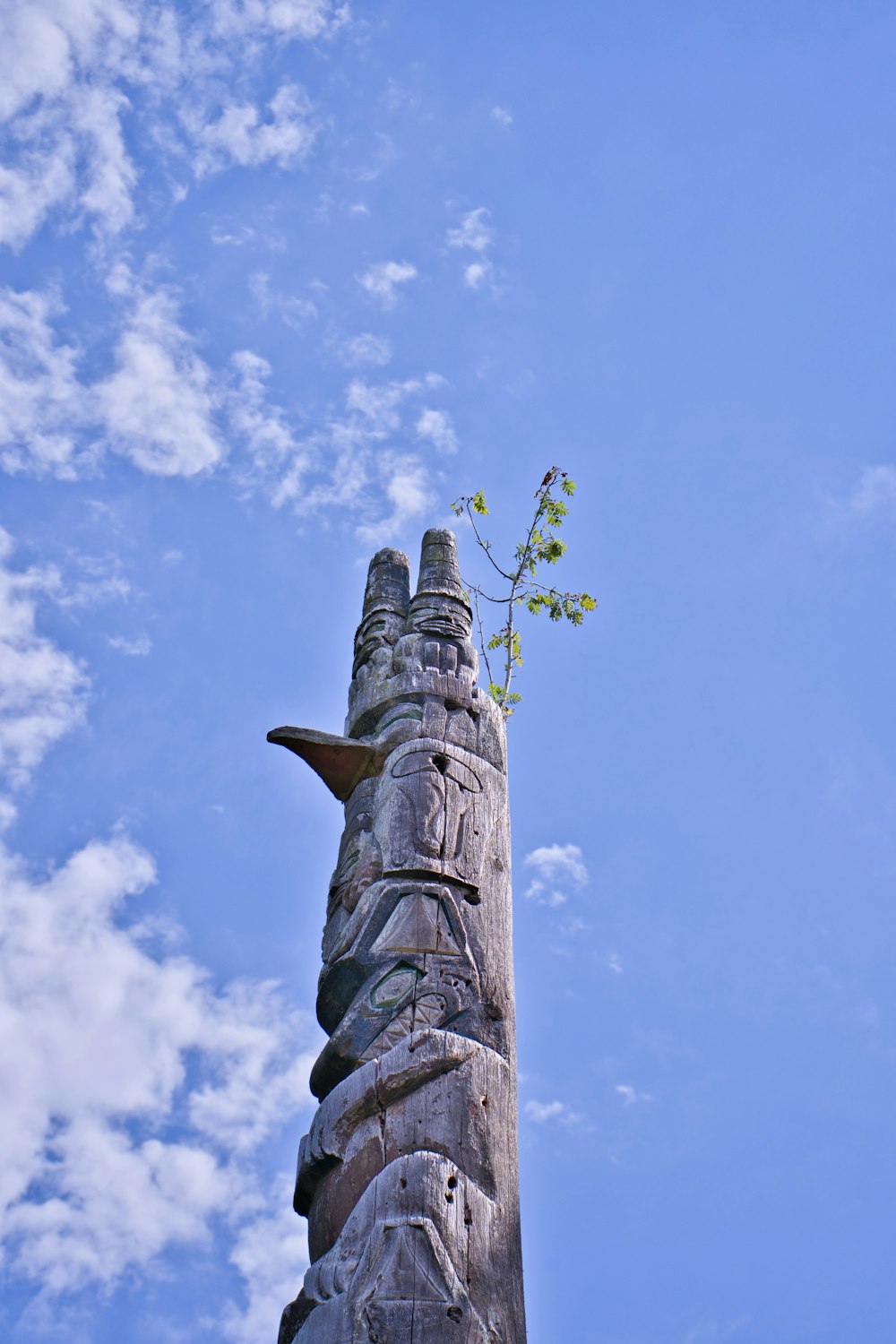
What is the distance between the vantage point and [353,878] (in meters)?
8.23

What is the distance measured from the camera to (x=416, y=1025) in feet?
22.6

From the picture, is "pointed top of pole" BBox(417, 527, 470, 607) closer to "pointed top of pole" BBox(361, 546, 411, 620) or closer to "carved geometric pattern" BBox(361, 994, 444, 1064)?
"pointed top of pole" BBox(361, 546, 411, 620)

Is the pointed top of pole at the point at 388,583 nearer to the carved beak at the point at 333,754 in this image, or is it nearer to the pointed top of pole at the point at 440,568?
the pointed top of pole at the point at 440,568

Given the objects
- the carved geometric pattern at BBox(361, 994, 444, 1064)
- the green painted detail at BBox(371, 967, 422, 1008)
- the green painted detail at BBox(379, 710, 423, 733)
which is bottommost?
the carved geometric pattern at BBox(361, 994, 444, 1064)

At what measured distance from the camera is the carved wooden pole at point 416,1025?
5594 mm

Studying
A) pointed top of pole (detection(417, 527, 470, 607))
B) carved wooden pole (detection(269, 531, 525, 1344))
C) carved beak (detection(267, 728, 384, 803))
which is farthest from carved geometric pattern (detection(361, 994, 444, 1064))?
pointed top of pole (detection(417, 527, 470, 607))

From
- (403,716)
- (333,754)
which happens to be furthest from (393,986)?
(403,716)

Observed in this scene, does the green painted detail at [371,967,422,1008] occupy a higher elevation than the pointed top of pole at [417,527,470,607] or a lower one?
lower

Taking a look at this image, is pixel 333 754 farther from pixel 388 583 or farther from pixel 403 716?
pixel 388 583

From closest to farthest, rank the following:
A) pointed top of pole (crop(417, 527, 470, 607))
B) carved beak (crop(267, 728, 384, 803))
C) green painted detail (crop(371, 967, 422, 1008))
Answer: green painted detail (crop(371, 967, 422, 1008)) → carved beak (crop(267, 728, 384, 803)) → pointed top of pole (crop(417, 527, 470, 607))

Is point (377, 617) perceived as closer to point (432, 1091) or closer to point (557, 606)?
point (557, 606)

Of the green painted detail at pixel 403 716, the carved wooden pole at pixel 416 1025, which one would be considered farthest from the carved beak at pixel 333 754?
the green painted detail at pixel 403 716

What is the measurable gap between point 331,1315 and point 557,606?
767 centimetres

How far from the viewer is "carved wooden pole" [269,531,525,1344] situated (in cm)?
559
